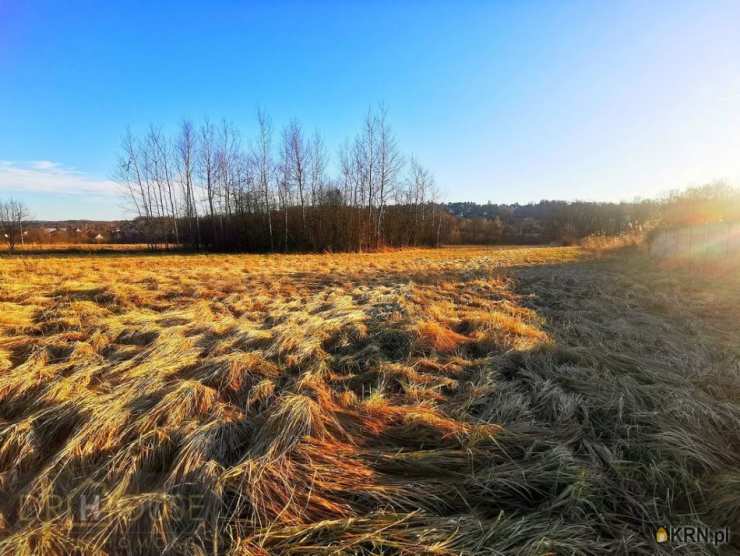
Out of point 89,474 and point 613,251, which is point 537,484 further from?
point 613,251

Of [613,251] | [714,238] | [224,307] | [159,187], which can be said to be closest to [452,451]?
[224,307]

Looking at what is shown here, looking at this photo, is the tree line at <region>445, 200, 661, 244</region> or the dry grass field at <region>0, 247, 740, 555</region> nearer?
the dry grass field at <region>0, 247, 740, 555</region>

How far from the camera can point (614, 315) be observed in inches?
226

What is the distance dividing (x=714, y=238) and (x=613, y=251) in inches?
295
